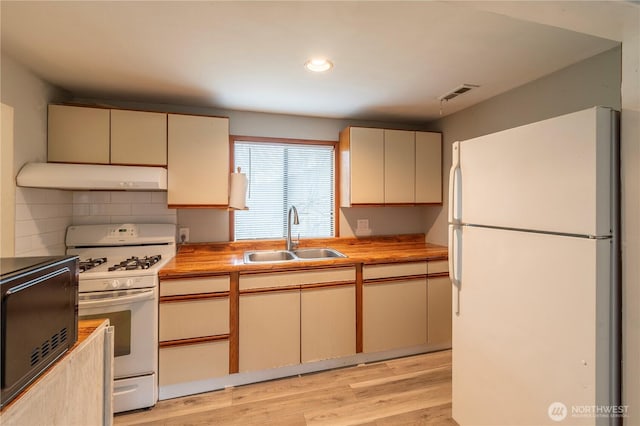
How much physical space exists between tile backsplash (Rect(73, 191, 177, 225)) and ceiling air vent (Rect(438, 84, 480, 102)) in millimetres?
2474

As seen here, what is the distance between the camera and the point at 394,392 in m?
2.10

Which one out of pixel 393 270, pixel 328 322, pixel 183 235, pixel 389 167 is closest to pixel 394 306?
pixel 393 270

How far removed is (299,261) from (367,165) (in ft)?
3.85

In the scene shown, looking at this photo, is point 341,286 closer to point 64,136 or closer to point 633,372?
point 633,372

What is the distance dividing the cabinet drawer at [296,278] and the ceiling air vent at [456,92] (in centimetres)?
159

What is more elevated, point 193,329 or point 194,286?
point 194,286

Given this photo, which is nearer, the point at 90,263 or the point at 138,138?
the point at 90,263

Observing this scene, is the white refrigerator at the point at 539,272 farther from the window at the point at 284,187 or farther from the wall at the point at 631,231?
the window at the point at 284,187

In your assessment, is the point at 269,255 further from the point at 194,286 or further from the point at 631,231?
the point at 631,231

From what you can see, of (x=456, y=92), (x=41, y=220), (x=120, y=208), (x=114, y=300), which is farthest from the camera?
(x=120, y=208)

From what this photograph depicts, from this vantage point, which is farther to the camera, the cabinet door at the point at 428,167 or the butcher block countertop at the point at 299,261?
the cabinet door at the point at 428,167

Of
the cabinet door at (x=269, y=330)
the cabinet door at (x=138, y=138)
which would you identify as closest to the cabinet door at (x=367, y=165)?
the cabinet door at (x=269, y=330)

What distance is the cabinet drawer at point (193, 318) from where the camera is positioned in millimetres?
2008

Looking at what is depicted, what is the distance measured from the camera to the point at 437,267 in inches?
103
